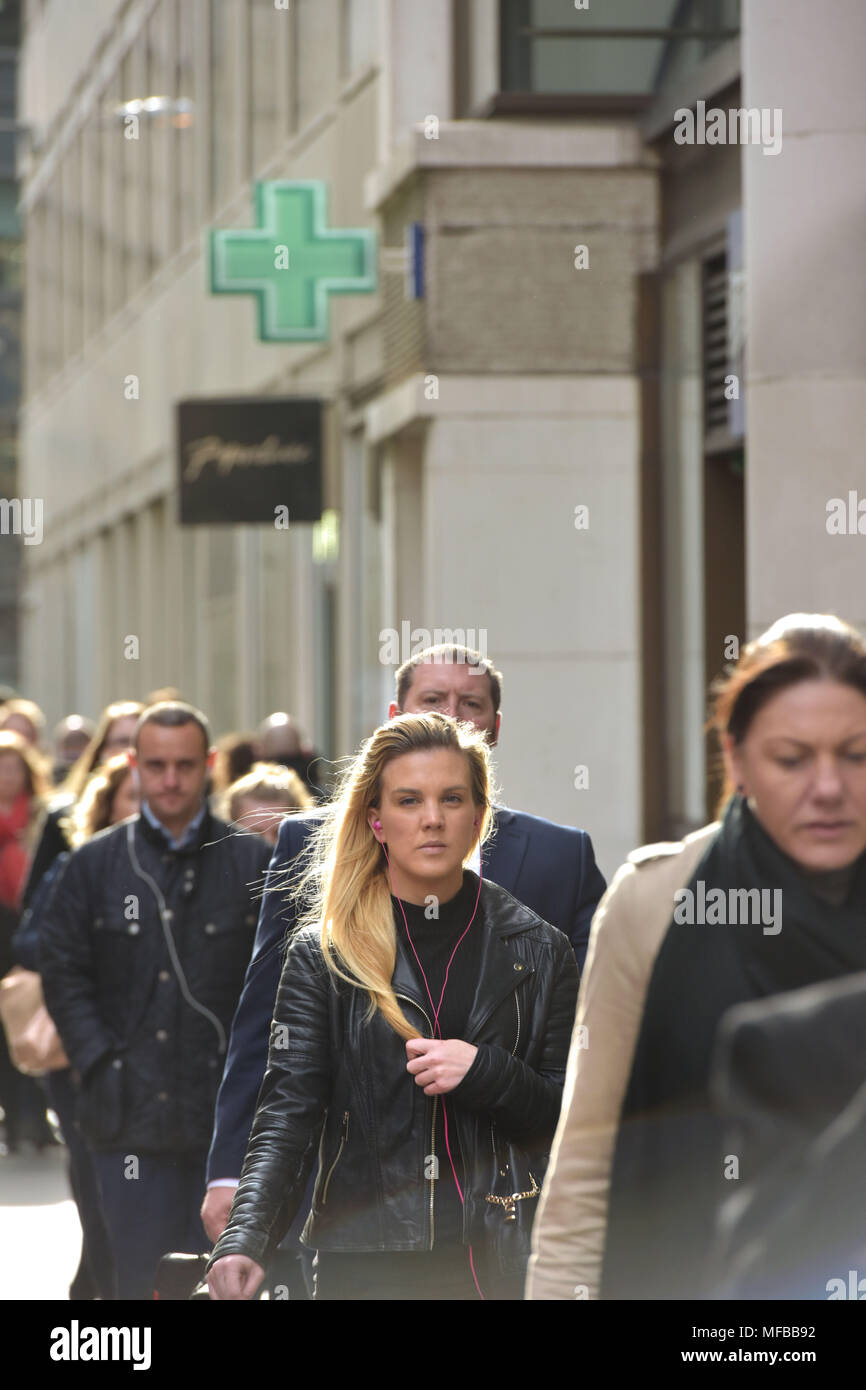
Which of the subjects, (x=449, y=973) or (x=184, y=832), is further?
(x=184, y=832)

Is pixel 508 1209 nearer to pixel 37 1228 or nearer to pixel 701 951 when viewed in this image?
pixel 701 951

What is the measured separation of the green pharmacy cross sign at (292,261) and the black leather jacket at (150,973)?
33.2ft

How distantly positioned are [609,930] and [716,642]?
1021 cm

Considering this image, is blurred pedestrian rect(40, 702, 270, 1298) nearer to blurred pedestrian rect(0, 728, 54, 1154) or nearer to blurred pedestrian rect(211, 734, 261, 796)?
blurred pedestrian rect(211, 734, 261, 796)

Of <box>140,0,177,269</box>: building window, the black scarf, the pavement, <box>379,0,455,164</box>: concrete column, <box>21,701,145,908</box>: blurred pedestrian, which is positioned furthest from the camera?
<box>140,0,177,269</box>: building window

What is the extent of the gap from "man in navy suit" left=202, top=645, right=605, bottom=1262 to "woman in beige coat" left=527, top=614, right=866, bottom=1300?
1.53 metres

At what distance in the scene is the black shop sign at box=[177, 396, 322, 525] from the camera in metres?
18.5

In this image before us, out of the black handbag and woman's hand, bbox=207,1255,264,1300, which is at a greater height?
the black handbag

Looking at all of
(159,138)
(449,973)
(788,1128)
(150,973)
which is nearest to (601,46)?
(150,973)

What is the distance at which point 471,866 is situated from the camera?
4.71m

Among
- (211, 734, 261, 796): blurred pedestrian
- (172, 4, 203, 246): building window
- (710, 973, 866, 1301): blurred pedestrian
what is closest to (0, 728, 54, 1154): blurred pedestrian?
(211, 734, 261, 796): blurred pedestrian

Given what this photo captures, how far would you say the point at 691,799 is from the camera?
1393 cm

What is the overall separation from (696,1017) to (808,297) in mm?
7457

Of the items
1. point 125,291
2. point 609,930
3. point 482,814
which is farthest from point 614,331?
point 125,291
